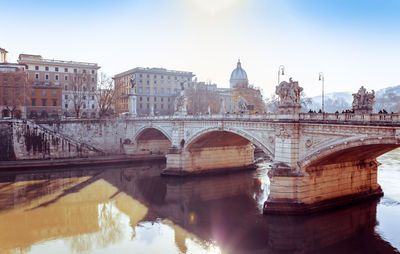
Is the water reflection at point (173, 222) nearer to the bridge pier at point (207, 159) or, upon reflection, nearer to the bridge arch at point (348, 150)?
the bridge pier at point (207, 159)

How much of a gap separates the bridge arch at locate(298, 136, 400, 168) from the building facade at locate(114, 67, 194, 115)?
2250 inches

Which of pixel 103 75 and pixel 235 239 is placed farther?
pixel 103 75

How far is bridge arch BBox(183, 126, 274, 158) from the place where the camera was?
22522 millimetres

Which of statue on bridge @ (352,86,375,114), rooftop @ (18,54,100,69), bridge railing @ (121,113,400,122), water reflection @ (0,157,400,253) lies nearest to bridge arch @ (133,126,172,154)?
water reflection @ (0,157,400,253)

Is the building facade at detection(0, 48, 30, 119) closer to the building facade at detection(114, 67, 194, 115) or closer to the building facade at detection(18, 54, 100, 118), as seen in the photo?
the building facade at detection(18, 54, 100, 118)

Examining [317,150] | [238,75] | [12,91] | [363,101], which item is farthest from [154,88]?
[317,150]

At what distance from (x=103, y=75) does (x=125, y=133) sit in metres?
15.8

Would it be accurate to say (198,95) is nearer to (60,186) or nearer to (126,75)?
(126,75)

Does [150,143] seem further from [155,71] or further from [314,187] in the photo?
[155,71]

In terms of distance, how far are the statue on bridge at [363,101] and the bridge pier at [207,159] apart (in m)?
16.0

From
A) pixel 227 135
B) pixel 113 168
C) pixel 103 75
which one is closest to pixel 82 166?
pixel 113 168

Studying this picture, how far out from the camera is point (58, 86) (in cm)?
5525

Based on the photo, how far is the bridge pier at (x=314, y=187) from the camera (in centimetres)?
1936

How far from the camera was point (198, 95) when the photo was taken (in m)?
61.0
